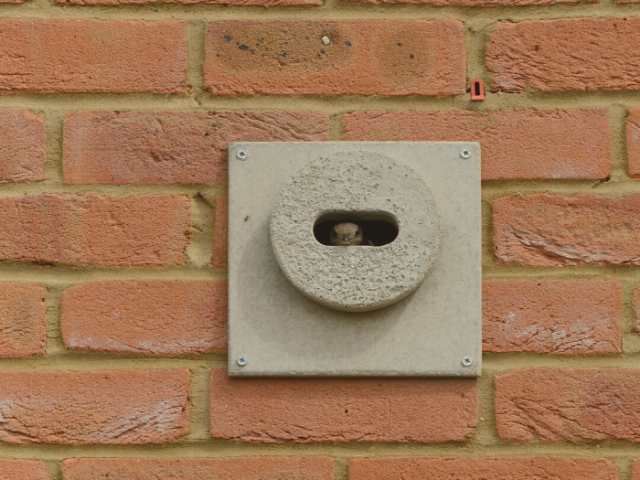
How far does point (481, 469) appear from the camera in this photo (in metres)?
0.89

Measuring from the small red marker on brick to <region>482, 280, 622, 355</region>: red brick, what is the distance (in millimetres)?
220

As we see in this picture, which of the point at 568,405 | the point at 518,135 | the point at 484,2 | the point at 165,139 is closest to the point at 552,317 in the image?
the point at 568,405

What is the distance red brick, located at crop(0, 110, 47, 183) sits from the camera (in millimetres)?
938

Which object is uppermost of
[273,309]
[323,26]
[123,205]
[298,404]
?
[323,26]

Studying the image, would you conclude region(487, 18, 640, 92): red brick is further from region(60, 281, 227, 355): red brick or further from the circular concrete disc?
region(60, 281, 227, 355): red brick

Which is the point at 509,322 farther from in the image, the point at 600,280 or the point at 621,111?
the point at 621,111

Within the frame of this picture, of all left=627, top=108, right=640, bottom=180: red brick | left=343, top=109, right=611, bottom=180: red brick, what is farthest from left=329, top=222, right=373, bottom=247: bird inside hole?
left=627, top=108, right=640, bottom=180: red brick

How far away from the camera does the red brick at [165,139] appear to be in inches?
36.9

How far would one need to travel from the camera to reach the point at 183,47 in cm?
95

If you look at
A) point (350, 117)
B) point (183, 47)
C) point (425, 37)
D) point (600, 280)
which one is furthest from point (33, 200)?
point (600, 280)

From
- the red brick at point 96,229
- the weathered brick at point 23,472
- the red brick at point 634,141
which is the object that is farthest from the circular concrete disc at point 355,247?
the weathered brick at point 23,472

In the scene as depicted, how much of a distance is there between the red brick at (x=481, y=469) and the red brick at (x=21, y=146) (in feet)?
1.66

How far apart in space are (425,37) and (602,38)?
211 mm

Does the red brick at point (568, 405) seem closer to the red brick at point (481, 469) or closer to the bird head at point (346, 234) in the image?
the red brick at point (481, 469)
